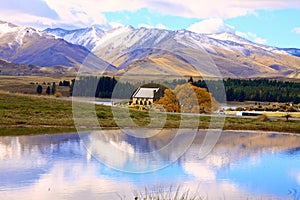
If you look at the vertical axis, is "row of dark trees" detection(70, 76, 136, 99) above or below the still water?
above

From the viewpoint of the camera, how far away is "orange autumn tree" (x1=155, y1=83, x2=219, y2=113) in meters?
71.7

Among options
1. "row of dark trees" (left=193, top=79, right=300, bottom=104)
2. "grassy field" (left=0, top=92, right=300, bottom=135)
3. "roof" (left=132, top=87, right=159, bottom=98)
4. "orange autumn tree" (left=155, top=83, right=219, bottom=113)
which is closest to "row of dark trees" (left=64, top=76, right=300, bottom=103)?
"row of dark trees" (left=193, top=79, right=300, bottom=104)

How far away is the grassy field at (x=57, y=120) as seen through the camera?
46469mm

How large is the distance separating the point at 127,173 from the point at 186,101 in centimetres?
4851

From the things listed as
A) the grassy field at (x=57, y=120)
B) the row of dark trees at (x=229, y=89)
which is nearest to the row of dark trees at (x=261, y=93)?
the row of dark trees at (x=229, y=89)

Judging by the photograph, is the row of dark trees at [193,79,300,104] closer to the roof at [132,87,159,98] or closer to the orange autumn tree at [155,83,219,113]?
the orange autumn tree at [155,83,219,113]

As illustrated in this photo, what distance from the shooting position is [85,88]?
11275 centimetres

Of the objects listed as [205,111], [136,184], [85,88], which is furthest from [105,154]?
[85,88]

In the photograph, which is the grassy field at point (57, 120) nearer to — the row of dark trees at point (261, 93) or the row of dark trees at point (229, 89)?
the row of dark trees at point (229, 89)

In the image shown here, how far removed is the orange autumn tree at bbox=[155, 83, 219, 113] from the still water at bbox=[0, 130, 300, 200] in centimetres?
2956

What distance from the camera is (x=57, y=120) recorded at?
51219mm

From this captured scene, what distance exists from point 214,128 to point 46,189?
36.0 m

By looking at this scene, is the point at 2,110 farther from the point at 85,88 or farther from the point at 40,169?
the point at 85,88

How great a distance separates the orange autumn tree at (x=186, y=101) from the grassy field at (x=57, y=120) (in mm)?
7422
